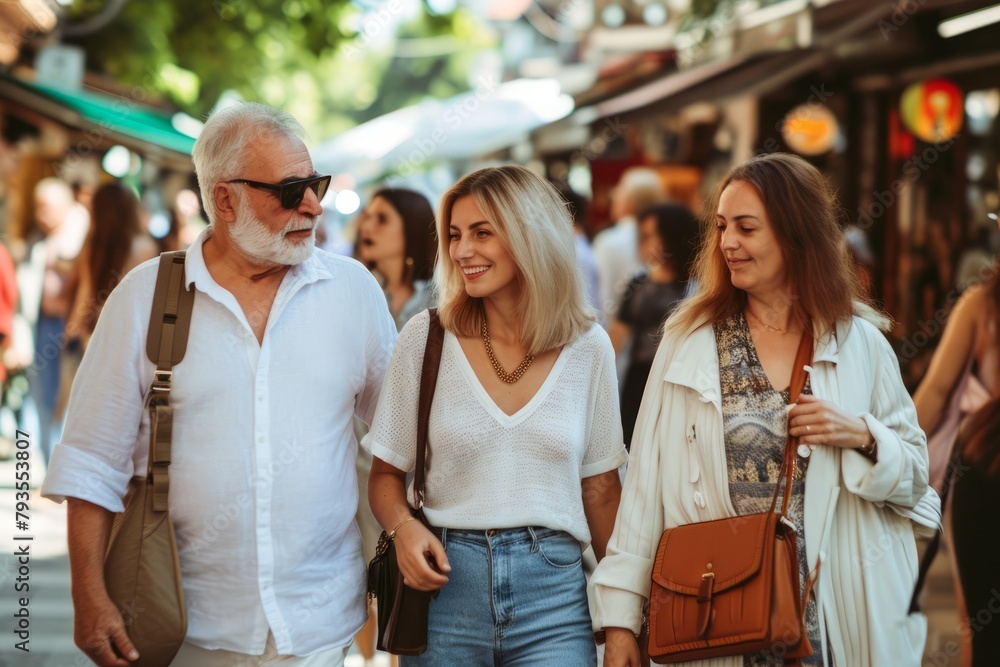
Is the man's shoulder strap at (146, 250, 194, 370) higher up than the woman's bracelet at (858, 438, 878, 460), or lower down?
higher up

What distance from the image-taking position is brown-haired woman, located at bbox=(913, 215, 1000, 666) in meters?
4.50

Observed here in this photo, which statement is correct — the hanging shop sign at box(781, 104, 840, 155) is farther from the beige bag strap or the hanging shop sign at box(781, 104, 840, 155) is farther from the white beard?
the beige bag strap

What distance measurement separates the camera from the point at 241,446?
3371 mm

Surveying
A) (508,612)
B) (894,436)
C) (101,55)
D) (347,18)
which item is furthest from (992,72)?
(101,55)

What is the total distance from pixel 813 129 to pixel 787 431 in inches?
357

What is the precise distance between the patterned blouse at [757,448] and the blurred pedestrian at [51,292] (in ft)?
24.0

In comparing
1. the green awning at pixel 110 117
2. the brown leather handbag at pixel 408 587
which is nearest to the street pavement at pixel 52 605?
the brown leather handbag at pixel 408 587

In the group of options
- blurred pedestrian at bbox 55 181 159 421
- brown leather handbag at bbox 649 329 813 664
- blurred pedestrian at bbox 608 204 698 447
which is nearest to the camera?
brown leather handbag at bbox 649 329 813 664

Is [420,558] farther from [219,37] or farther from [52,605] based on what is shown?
[219,37]

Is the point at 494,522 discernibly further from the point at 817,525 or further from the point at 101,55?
the point at 101,55

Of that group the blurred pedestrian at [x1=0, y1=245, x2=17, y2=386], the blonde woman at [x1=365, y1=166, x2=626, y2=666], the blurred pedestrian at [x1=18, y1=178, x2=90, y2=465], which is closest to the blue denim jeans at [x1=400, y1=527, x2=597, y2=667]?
the blonde woman at [x1=365, y1=166, x2=626, y2=666]

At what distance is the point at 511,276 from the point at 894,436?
47.1 inches

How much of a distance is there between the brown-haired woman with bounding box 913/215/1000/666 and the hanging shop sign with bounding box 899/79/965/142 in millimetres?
6072

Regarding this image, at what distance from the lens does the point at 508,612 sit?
3.31m
